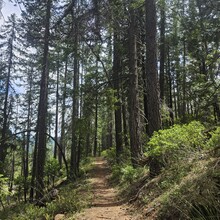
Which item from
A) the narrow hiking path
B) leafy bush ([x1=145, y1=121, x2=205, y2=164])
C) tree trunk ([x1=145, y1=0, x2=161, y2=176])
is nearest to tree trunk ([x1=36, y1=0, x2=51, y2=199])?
the narrow hiking path

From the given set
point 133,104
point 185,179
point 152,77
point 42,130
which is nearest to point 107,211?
point 185,179

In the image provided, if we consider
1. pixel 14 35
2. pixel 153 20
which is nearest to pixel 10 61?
pixel 14 35

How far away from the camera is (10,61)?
2069 centimetres

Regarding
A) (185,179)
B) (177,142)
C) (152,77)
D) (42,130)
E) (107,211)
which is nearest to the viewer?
(185,179)

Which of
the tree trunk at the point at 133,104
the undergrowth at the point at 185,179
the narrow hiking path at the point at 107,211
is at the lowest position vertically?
the narrow hiking path at the point at 107,211

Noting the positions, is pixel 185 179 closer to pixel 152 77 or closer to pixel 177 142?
pixel 177 142

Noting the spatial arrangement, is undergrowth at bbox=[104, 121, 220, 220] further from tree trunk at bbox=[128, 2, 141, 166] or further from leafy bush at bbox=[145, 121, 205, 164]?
tree trunk at bbox=[128, 2, 141, 166]

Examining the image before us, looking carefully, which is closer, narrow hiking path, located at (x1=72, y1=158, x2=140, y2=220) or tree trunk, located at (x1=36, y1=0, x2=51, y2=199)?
narrow hiking path, located at (x1=72, y1=158, x2=140, y2=220)

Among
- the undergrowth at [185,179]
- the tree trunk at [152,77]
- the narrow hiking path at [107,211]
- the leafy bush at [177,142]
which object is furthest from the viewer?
the tree trunk at [152,77]

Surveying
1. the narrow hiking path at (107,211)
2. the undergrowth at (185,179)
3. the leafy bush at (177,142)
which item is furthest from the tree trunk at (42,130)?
the leafy bush at (177,142)

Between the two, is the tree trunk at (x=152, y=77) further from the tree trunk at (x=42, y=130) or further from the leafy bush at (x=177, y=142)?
the tree trunk at (x=42, y=130)

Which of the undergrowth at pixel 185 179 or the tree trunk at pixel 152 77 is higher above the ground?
the tree trunk at pixel 152 77

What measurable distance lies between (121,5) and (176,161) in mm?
6496

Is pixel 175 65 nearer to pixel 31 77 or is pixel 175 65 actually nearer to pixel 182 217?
pixel 31 77
